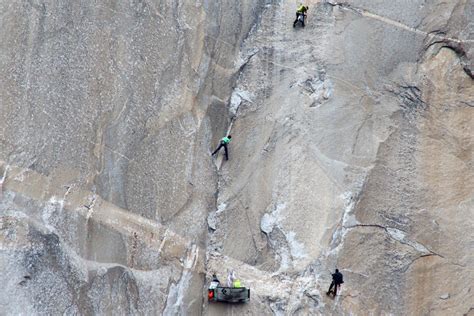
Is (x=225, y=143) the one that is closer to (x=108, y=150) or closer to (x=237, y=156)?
(x=237, y=156)

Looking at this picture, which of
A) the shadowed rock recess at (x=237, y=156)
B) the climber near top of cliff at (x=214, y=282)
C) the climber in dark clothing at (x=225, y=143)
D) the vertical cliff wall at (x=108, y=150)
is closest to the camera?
the vertical cliff wall at (x=108, y=150)

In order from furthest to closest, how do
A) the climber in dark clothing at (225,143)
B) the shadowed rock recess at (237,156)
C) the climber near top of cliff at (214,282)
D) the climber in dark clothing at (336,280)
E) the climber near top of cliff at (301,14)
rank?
the climber near top of cliff at (301,14), the climber in dark clothing at (225,143), the climber near top of cliff at (214,282), the climber in dark clothing at (336,280), the shadowed rock recess at (237,156)

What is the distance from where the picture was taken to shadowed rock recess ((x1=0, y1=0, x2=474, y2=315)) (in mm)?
14305

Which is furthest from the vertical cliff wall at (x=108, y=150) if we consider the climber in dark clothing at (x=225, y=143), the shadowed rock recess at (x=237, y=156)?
the climber in dark clothing at (x=225, y=143)

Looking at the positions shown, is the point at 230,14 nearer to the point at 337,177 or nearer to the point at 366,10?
the point at 366,10

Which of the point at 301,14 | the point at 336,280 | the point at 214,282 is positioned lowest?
the point at 214,282

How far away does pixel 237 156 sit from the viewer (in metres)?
17.3

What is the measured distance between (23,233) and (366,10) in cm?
1030

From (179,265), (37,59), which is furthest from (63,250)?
(37,59)

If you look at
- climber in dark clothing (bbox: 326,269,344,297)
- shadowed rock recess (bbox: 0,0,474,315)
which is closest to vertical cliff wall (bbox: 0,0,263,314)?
shadowed rock recess (bbox: 0,0,474,315)

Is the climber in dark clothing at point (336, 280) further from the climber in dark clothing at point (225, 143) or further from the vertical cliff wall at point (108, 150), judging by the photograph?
the climber in dark clothing at point (225, 143)

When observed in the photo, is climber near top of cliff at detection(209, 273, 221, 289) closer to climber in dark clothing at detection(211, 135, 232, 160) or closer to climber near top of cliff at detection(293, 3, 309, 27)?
climber in dark clothing at detection(211, 135, 232, 160)

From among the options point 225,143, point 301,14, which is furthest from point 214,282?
point 301,14

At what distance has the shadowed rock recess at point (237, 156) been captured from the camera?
14305mm
